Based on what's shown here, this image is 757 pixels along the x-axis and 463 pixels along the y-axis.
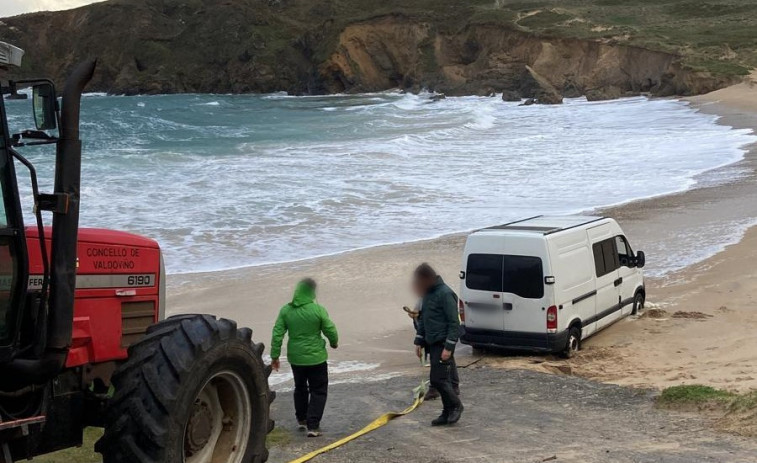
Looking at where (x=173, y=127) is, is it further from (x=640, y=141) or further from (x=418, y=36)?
(x=418, y=36)

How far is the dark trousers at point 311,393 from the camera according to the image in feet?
27.5

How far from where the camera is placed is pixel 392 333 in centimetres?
1375

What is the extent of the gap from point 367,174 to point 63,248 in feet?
85.8

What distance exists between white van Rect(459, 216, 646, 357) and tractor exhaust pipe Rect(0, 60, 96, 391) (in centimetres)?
759

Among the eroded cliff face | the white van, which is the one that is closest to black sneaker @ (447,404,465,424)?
the white van

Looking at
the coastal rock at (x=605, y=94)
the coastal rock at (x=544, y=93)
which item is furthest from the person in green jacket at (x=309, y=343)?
the coastal rock at (x=605, y=94)

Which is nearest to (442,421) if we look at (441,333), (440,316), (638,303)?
(441,333)

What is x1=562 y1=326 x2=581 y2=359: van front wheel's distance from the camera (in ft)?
39.1

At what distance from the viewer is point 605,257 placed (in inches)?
516

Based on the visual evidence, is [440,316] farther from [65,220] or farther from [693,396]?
[65,220]

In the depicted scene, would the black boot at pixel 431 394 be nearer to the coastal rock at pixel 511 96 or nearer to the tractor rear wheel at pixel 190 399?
the tractor rear wheel at pixel 190 399

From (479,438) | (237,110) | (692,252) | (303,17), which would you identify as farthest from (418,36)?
(479,438)

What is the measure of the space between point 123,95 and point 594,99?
240 ft

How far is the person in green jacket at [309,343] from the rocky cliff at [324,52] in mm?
62538
